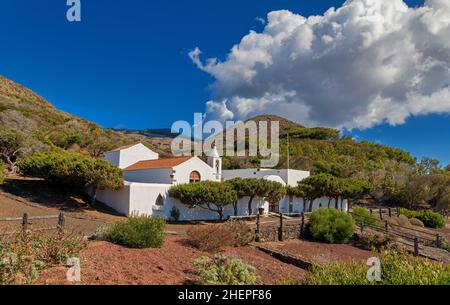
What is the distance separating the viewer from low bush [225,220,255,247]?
14657 mm

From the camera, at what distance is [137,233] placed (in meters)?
10.6

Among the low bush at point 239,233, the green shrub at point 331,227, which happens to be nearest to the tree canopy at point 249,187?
the green shrub at point 331,227

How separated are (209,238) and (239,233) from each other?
2308 millimetres

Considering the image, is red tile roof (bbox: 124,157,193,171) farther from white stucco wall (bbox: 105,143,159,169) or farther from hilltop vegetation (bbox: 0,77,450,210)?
hilltop vegetation (bbox: 0,77,450,210)

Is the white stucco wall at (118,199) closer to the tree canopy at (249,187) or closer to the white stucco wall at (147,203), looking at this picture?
the white stucco wall at (147,203)

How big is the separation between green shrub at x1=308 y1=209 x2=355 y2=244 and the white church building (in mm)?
8319

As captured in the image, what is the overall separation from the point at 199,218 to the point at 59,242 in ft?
56.5

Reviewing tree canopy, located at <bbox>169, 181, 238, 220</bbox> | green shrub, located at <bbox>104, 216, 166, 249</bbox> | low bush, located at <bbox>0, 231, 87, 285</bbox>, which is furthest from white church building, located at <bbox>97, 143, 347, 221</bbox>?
low bush, located at <bbox>0, 231, 87, 285</bbox>

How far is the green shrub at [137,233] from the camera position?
34.6 ft
